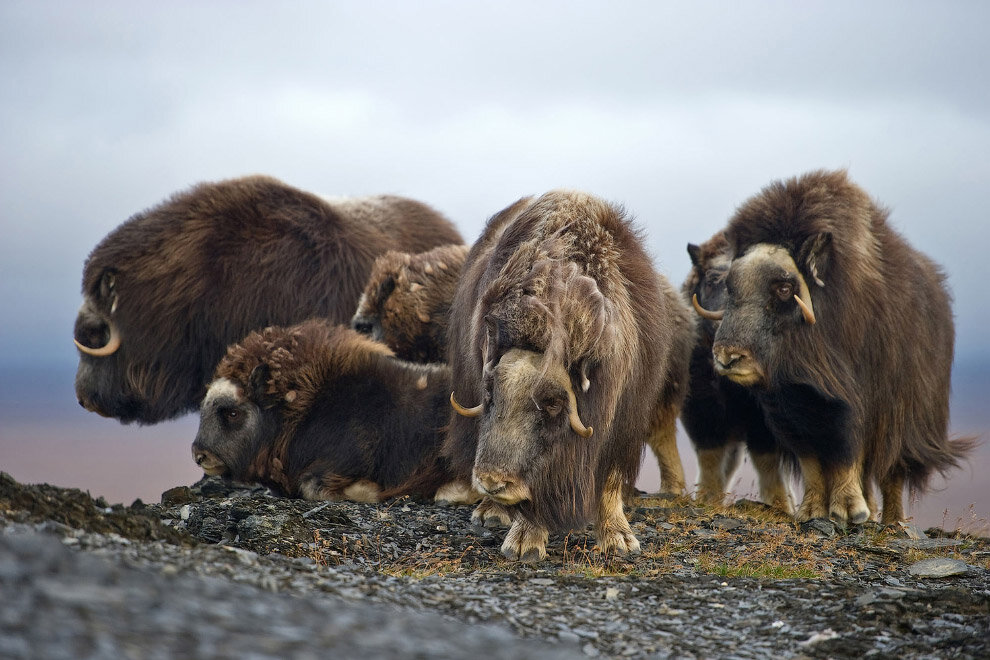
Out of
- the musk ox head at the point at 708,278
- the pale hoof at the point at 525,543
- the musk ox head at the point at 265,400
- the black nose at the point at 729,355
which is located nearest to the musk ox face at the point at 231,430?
the musk ox head at the point at 265,400

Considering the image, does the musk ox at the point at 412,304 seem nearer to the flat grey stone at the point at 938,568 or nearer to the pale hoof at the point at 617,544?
the pale hoof at the point at 617,544

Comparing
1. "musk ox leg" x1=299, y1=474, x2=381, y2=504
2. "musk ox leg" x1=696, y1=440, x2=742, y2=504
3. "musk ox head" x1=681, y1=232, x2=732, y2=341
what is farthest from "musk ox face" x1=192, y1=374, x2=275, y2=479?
"musk ox leg" x1=696, y1=440, x2=742, y2=504

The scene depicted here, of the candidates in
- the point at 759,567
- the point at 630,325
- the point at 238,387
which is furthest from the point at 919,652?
the point at 238,387

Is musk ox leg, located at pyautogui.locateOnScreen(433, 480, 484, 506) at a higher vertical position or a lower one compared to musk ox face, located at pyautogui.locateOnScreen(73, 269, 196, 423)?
lower

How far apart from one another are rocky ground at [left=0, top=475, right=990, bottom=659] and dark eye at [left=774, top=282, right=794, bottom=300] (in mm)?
1132

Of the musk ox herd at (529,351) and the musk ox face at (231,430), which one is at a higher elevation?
the musk ox herd at (529,351)

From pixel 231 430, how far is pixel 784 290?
9.59 ft

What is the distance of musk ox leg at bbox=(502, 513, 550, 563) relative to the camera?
447 cm

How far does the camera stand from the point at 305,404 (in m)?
5.91

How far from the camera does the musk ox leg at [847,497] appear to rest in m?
5.80

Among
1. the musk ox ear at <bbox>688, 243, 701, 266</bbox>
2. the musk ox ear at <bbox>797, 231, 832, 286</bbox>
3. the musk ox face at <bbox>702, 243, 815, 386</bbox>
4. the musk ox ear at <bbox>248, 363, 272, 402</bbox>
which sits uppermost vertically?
the musk ox ear at <bbox>688, 243, 701, 266</bbox>

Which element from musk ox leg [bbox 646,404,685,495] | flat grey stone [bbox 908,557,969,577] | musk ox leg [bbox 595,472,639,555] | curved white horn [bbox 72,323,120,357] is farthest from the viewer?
curved white horn [bbox 72,323,120,357]

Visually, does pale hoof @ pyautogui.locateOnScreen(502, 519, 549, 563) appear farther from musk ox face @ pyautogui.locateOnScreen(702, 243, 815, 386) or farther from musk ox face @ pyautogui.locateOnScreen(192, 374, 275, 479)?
musk ox face @ pyautogui.locateOnScreen(192, 374, 275, 479)

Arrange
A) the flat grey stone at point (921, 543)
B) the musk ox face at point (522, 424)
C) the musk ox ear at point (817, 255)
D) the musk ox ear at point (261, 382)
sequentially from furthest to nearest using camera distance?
the musk ox ear at point (261, 382) < the musk ox ear at point (817, 255) < the flat grey stone at point (921, 543) < the musk ox face at point (522, 424)
